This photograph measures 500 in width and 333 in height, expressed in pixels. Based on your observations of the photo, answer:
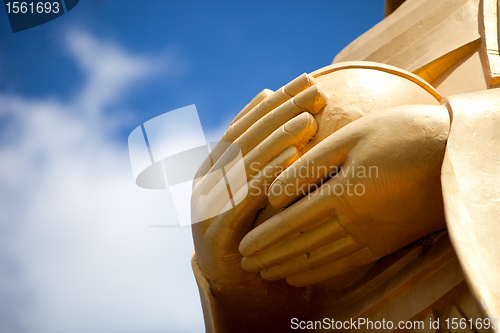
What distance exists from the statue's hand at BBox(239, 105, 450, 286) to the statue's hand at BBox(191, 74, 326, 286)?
0.71 ft

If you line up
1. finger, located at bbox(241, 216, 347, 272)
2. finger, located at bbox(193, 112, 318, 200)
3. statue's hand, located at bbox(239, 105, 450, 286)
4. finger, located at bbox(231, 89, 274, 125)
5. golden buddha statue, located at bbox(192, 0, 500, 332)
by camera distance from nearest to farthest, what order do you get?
golden buddha statue, located at bbox(192, 0, 500, 332) < statue's hand, located at bbox(239, 105, 450, 286) < finger, located at bbox(241, 216, 347, 272) < finger, located at bbox(193, 112, 318, 200) < finger, located at bbox(231, 89, 274, 125)

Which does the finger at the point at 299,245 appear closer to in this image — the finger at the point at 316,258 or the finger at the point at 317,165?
the finger at the point at 316,258

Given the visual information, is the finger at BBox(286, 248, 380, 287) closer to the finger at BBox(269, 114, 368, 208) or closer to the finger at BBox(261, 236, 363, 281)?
the finger at BBox(261, 236, 363, 281)

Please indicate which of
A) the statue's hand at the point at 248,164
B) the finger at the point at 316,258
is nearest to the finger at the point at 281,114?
the statue's hand at the point at 248,164

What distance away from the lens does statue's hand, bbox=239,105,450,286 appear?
2.94 metres

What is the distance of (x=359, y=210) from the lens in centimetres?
308

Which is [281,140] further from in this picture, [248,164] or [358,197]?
[358,197]

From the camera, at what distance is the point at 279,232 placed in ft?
11.0

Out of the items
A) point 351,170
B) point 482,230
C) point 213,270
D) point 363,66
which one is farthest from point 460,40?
point 213,270

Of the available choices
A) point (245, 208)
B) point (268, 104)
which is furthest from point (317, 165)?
point (268, 104)

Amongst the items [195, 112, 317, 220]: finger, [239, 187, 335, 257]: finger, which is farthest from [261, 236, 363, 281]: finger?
[195, 112, 317, 220]: finger

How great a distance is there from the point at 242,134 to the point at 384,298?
1654 millimetres

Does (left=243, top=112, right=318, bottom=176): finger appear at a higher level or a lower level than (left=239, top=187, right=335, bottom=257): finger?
higher

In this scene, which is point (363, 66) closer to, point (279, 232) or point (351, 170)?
point (351, 170)
